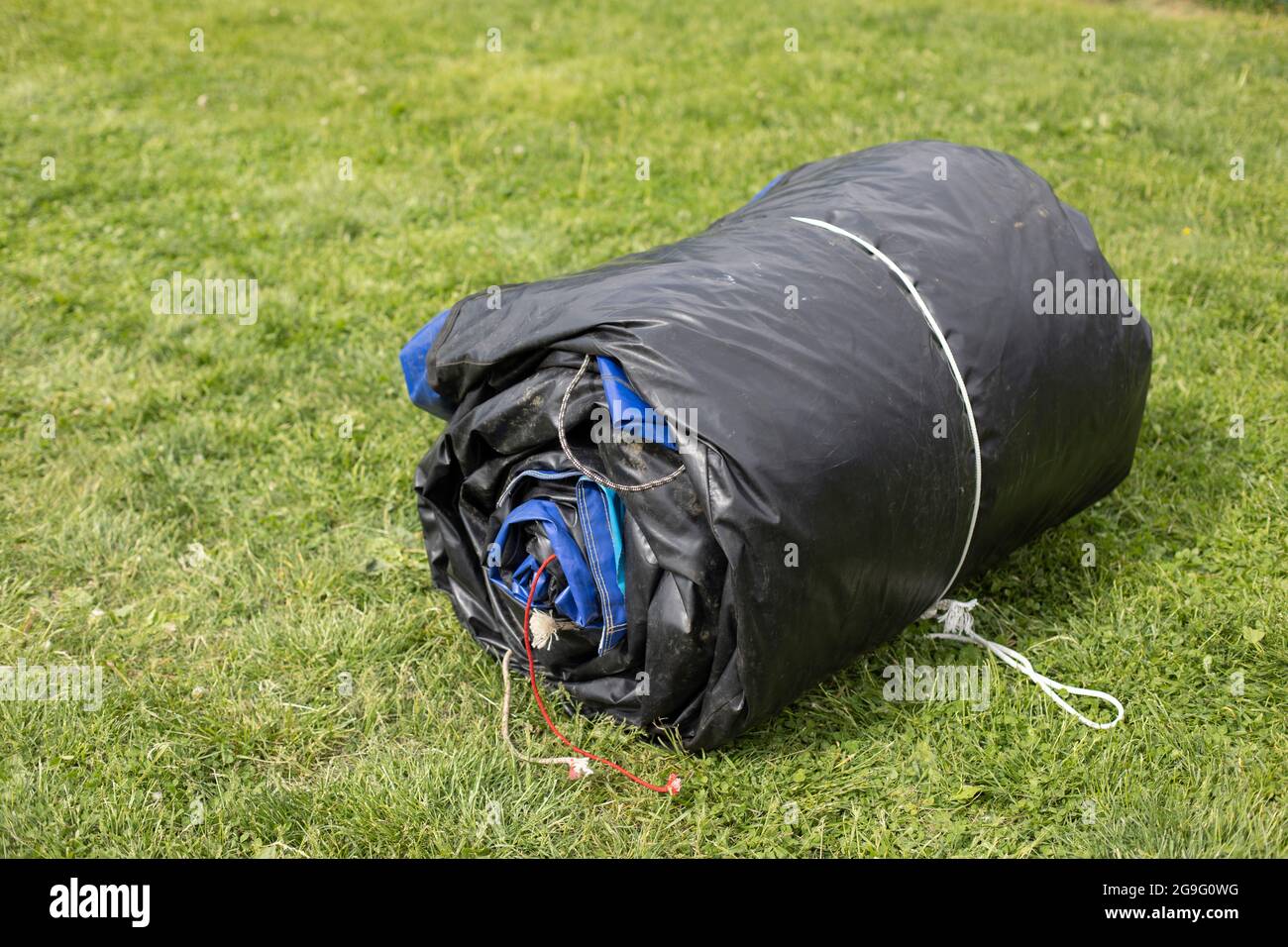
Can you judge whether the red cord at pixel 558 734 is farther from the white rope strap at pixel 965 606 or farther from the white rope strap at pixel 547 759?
the white rope strap at pixel 965 606

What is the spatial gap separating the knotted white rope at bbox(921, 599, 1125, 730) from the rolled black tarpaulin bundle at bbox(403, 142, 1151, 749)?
16 cm

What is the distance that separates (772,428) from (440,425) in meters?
2.16

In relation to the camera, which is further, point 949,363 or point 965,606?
point 965,606

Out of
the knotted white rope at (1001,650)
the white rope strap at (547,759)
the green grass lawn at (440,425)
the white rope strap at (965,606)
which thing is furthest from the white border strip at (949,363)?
the white rope strap at (547,759)

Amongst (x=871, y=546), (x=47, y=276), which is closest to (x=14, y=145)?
(x=47, y=276)

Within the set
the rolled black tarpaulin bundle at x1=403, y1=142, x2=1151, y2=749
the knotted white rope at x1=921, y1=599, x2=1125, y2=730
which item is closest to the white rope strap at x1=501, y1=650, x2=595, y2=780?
the rolled black tarpaulin bundle at x1=403, y1=142, x2=1151, y2=749

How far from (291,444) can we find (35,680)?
55.5 inches

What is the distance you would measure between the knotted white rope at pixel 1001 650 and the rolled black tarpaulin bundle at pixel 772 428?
0.16m

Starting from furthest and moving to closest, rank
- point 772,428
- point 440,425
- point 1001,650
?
point 440,425 → point 1001,650 → point 772,428

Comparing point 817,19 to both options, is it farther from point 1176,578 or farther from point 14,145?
point 1176,578

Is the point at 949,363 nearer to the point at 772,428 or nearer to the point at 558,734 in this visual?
the point at 772,428

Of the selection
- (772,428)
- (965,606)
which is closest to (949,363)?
(772,428)

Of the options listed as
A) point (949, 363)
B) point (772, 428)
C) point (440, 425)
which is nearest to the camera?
point (772, 428)

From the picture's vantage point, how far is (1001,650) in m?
3.44
